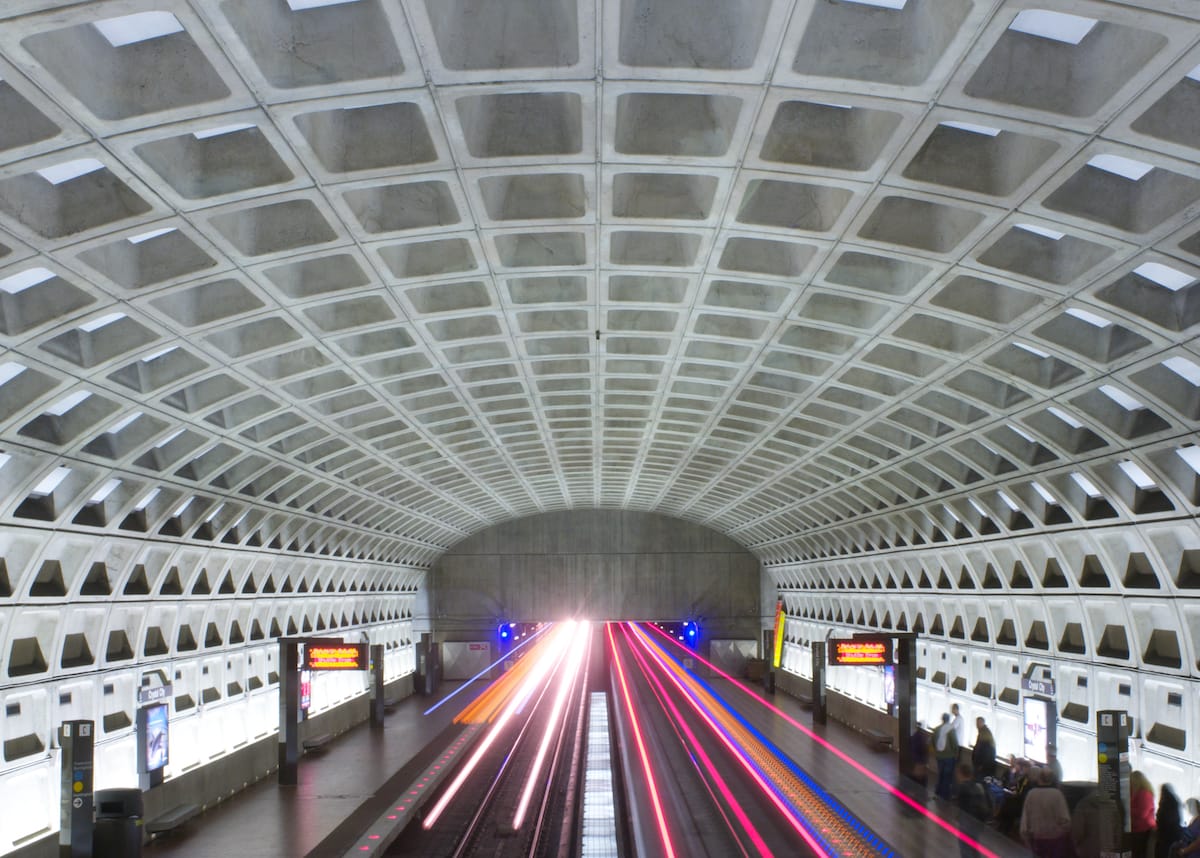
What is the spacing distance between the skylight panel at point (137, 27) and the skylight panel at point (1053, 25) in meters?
6.79

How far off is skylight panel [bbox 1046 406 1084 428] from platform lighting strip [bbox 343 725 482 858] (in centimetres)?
1408

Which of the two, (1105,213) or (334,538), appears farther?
(334,538)

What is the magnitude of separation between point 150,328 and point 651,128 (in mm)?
7668

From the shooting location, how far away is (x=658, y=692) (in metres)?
49.5

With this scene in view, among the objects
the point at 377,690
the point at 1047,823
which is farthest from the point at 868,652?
the point at 377,690

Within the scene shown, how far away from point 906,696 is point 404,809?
41.2 ft

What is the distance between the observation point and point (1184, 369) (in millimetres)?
13453

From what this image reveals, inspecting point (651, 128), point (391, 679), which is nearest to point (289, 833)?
point (651, 128)

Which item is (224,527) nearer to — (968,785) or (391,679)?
(968,785)

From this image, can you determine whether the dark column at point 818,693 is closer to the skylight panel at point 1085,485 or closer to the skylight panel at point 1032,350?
the skylight panel at point 1085,485

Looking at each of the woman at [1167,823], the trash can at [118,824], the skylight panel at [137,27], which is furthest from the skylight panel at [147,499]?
the woman at [1167,823]

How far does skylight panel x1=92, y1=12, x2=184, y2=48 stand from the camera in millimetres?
8078

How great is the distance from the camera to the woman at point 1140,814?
610 inches

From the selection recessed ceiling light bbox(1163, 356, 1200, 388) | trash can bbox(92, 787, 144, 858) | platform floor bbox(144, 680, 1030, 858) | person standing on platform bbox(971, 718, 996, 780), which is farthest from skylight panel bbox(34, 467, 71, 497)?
person standing on platform bbox(971, 718, 996, 780)
